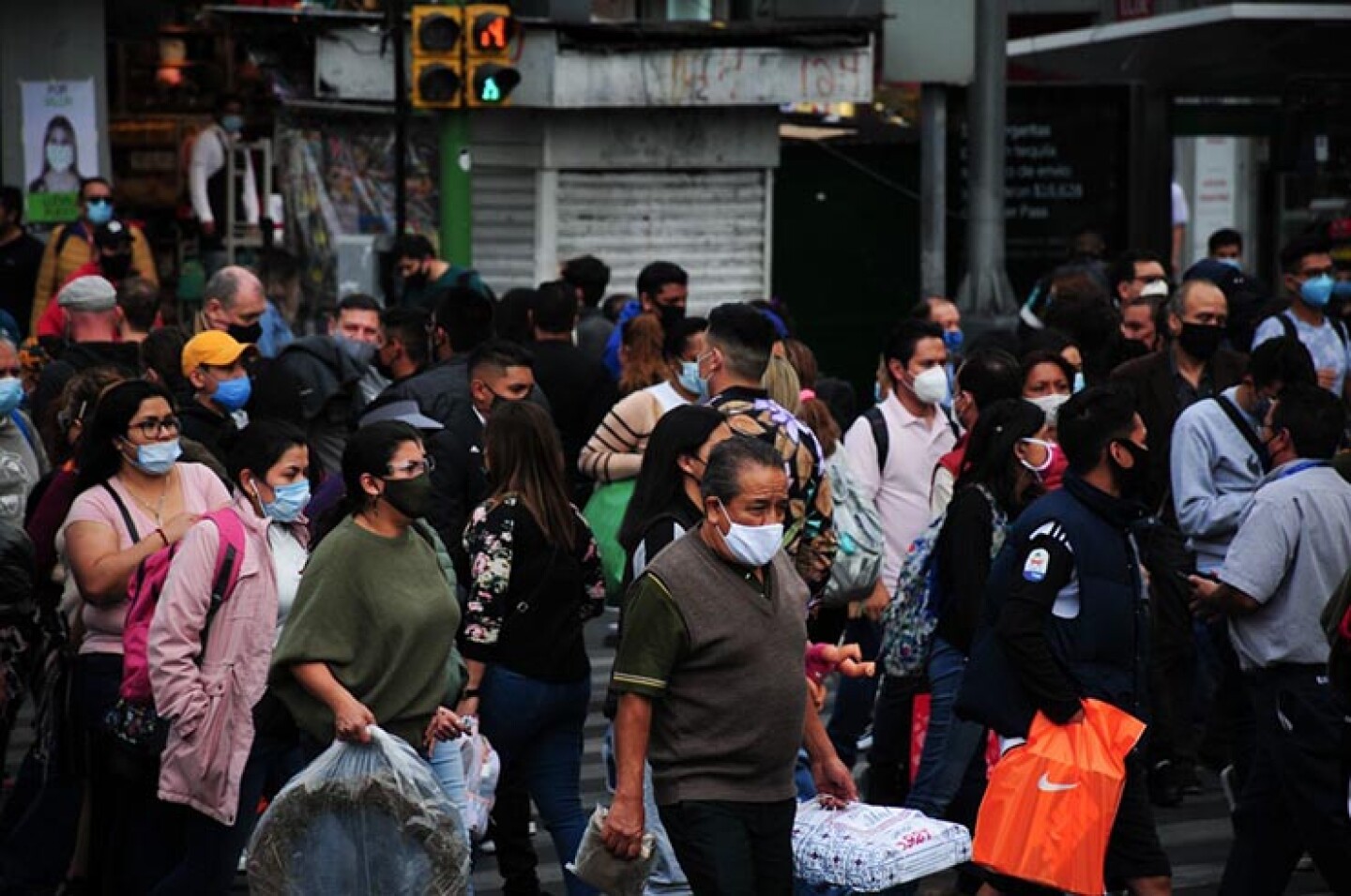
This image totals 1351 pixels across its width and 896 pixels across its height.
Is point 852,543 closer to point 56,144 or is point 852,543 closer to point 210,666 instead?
point 210,666

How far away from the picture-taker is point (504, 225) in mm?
20766

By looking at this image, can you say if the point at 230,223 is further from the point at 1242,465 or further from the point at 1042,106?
the point at 1242,465

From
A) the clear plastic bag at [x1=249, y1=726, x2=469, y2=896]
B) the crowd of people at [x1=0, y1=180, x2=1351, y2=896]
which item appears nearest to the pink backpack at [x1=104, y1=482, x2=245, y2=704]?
the crowd of people at [x1=0, y1=180, x2=1351, y2=896]

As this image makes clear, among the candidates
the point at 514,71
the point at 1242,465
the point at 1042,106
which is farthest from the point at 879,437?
the point at 1042,106

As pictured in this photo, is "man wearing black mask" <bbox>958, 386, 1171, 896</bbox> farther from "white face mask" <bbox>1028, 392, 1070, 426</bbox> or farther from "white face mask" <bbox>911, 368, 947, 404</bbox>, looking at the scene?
"white face mask" <bbox>911, 368, 947, 404</bbox>

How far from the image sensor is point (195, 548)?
788 centimetres

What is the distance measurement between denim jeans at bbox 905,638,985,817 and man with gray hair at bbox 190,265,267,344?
12.8ft

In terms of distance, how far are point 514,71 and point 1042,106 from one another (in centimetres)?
607

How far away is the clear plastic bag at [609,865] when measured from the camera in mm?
6875

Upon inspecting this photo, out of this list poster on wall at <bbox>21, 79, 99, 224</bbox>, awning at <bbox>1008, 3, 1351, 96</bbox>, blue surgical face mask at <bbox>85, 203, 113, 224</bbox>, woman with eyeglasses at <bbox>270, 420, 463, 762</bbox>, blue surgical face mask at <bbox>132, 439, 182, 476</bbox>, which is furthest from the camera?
poster on wall at <bbox>21, 79, 99, 224</bbox>

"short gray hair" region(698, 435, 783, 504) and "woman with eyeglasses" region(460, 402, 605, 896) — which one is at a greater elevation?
"short gray hair" region(698, 435, 783, 504)

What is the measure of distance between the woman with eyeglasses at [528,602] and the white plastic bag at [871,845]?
1.15 metres

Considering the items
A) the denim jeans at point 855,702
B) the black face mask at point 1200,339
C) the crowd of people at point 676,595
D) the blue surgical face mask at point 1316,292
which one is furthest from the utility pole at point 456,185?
the denim jeans at point 855,702

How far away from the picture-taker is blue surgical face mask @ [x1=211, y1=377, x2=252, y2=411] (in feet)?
32.5
